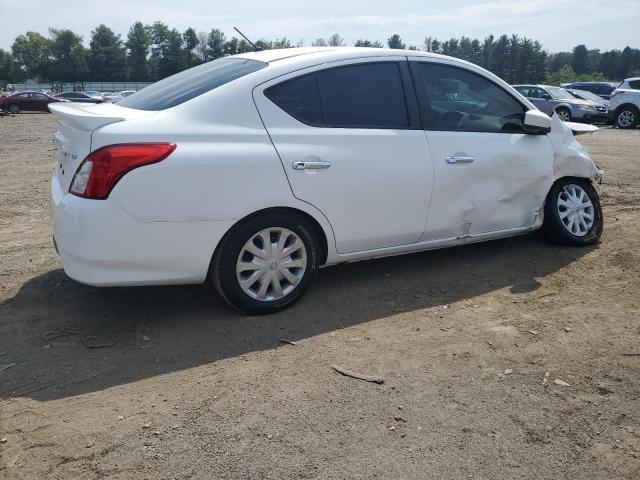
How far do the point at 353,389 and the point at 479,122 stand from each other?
257 cm

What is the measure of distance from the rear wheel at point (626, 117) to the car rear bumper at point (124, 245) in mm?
20544

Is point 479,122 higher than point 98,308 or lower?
higher

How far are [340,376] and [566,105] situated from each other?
2131 cm

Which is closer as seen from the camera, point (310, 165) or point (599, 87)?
point (310, 165)

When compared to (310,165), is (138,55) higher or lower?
higher

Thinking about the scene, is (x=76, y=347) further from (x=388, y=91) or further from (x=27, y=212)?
(x=27, y=212)

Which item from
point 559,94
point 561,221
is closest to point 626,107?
point 559,94

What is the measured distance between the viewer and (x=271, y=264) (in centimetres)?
381

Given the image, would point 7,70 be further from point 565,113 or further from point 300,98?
point 300,98

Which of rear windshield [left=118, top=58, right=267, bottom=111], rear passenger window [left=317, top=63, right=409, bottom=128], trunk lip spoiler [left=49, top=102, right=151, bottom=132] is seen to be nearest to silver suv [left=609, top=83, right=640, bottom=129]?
rear passenger window [left=317, top=63, right=409, bottom=128]

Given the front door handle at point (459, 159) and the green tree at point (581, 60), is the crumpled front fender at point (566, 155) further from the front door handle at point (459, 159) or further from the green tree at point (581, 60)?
the green tree at point (581, 60)

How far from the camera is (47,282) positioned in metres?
4.43

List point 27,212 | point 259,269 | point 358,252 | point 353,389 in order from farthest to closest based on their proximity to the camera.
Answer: point 27,212 < point 358,252 < point 259,269 < point 353,389

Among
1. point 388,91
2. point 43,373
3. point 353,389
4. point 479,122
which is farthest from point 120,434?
point 479,122
